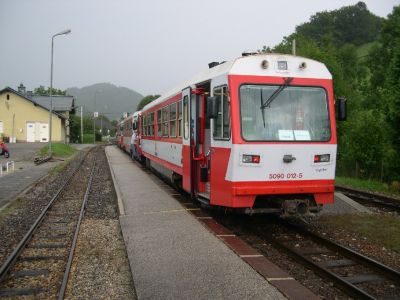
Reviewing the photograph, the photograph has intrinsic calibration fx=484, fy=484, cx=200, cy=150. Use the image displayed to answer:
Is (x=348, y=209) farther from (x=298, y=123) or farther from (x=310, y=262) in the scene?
(x=310, y=262)

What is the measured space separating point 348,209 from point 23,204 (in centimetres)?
827

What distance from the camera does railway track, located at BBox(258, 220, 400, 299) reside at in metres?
5.83

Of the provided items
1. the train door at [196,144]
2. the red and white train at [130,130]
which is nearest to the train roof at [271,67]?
the train door at [196,144]

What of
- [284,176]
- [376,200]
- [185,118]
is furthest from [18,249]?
[376,200]

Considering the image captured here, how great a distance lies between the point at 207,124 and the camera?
9828 millimetres

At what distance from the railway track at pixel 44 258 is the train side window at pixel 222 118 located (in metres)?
3.10

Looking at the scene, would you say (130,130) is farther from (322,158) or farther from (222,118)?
(322,158)

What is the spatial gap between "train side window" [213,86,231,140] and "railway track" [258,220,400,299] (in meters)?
1.96

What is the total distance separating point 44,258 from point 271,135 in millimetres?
4152

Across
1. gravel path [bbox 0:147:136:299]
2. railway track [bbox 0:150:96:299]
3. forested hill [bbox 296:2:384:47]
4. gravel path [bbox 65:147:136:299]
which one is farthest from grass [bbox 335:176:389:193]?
forested hill [bbox 296:2:384:47]

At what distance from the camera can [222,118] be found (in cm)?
855

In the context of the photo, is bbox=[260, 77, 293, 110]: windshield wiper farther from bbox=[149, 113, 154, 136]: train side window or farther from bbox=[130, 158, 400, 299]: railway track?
bbox=[149, 113, 154, 136]: train side window

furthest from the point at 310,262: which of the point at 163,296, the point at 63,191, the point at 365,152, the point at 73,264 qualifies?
the point at 365,152

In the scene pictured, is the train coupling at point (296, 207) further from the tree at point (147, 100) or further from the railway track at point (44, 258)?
the tree at point (147, 100)
